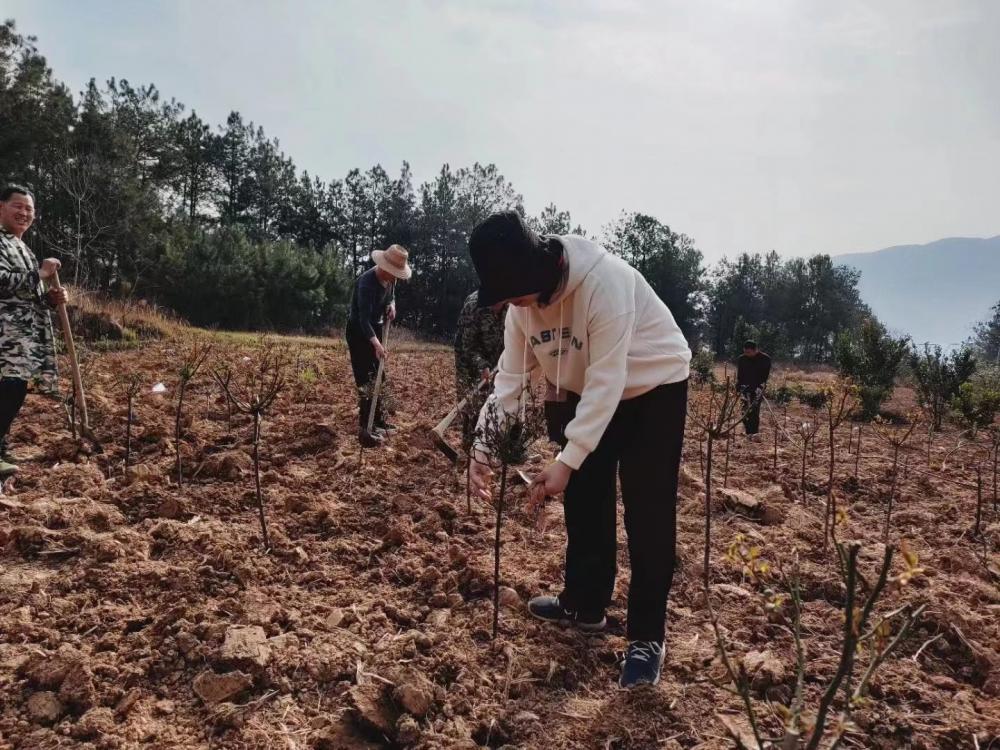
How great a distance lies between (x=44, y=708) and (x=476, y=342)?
335cm

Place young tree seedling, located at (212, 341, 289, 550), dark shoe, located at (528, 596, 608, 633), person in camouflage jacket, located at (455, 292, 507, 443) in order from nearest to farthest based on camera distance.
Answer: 1. dark shoe, located at (528, 596, 608, 633)
2. young tree seedling, located at (212, 341, 289, 550)
3. person in camouflage jacket, located at (455, 292, 507, 443)

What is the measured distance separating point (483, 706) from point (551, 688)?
26cm

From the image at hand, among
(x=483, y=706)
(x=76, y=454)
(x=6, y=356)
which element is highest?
(x=6, y=356)

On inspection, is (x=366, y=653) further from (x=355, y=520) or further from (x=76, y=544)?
(x=76, y=544)

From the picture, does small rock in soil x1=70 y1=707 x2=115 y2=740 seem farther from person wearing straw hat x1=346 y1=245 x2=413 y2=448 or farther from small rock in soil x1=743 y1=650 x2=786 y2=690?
person wearing straw hat x1=346 y1=245 x2=413 y2=448

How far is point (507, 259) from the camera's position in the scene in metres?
1.75

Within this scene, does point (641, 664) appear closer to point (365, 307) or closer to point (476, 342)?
point (476, 342)

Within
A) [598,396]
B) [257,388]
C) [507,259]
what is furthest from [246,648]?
[257,388]

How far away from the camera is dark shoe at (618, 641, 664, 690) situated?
2.04m

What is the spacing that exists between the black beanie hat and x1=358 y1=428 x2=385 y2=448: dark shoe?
126 inches

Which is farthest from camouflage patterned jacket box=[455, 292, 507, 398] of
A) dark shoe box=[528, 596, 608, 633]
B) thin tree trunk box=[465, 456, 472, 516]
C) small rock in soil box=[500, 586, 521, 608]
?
dark shoe box=[528, 596, 608, 633]

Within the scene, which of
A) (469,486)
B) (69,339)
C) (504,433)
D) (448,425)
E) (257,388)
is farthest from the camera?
(257,388)

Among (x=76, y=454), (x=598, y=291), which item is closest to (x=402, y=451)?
(x=76, y=454)

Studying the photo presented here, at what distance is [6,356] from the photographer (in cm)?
339
